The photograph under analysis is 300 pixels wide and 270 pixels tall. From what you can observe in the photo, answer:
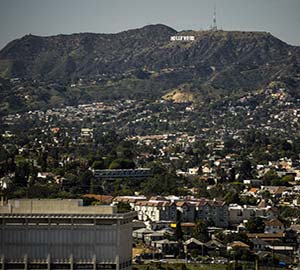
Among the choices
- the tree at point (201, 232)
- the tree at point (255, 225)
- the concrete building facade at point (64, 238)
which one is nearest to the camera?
the concrete building facade at point (64, 238)

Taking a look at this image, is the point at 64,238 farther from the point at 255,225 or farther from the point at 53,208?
the point at 255,225

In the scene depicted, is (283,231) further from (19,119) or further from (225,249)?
(19,119)

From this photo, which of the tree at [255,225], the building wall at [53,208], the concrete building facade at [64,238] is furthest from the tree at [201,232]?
the concrete building facade at [64,238]

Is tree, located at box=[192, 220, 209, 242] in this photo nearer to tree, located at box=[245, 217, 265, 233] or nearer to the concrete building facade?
tree, located at box=[245, 217, 265, 233]

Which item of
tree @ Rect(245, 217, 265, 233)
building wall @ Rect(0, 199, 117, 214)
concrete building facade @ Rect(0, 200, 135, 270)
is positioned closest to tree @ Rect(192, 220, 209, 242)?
tree @ Rect(245, 217, 265, 233)

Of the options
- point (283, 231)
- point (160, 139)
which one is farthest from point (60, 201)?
point (160, 139)

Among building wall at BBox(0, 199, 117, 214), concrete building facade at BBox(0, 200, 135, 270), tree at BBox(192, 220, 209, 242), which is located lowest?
tree at BBox(192, 220, 209, 242)

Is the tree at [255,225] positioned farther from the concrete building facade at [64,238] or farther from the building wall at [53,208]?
the concrete building facade at [64,238]

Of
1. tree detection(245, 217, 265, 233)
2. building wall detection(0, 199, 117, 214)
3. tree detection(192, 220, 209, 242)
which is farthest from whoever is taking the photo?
tree detection(245, 217, 265, 233)
